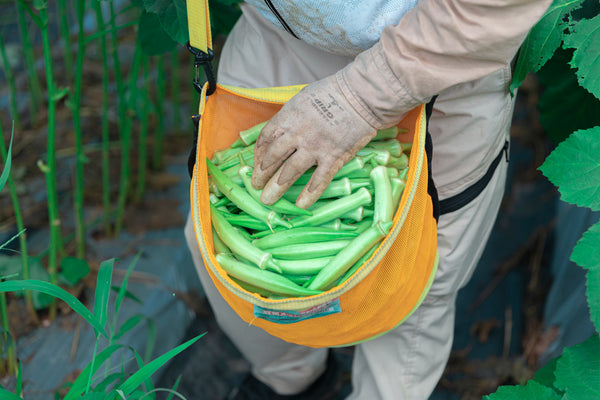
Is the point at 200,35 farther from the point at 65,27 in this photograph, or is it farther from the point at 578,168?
the point at 65,27

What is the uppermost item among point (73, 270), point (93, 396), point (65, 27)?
point (65, 27)

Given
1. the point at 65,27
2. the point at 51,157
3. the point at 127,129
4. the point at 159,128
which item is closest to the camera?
the point at 51,157

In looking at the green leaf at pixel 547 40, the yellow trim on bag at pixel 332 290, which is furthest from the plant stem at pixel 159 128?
the green leaf at pixel 547 40

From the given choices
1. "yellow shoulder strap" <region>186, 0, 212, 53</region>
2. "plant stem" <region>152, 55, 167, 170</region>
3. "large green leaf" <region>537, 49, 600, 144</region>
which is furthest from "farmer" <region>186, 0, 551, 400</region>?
"plant stem" <region>152, 55, 167, 170</region>

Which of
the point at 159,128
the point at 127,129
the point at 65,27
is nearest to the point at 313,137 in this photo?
the point at 127,129

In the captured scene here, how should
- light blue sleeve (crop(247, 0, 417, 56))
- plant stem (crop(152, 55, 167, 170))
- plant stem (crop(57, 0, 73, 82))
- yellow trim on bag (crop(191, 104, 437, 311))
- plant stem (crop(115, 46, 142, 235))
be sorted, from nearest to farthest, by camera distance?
yellow trim on bag (crop(191, 104, 437, 311))
light blue sleeve (crop(247, 0, 417, 56))
plant stem (crop(115, 46, 142, 235))
plant stem (crop(57, 0, 73, 82))
plant stem (crop(152, 55, 167, 170))

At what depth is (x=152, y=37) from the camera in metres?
1.65

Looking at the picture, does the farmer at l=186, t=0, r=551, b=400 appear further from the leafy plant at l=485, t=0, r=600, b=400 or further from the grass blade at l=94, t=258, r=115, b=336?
the grass blade at l=94, t=258, r=115, b=336

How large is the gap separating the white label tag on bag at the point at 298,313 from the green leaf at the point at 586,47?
691mm

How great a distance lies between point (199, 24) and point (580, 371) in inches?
41.8

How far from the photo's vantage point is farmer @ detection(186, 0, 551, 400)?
38.3 inches

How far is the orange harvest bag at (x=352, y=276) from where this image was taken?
3.26ft

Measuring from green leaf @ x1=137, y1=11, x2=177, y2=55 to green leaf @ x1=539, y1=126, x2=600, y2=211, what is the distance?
1.11 meters

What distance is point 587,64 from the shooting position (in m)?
1.16
